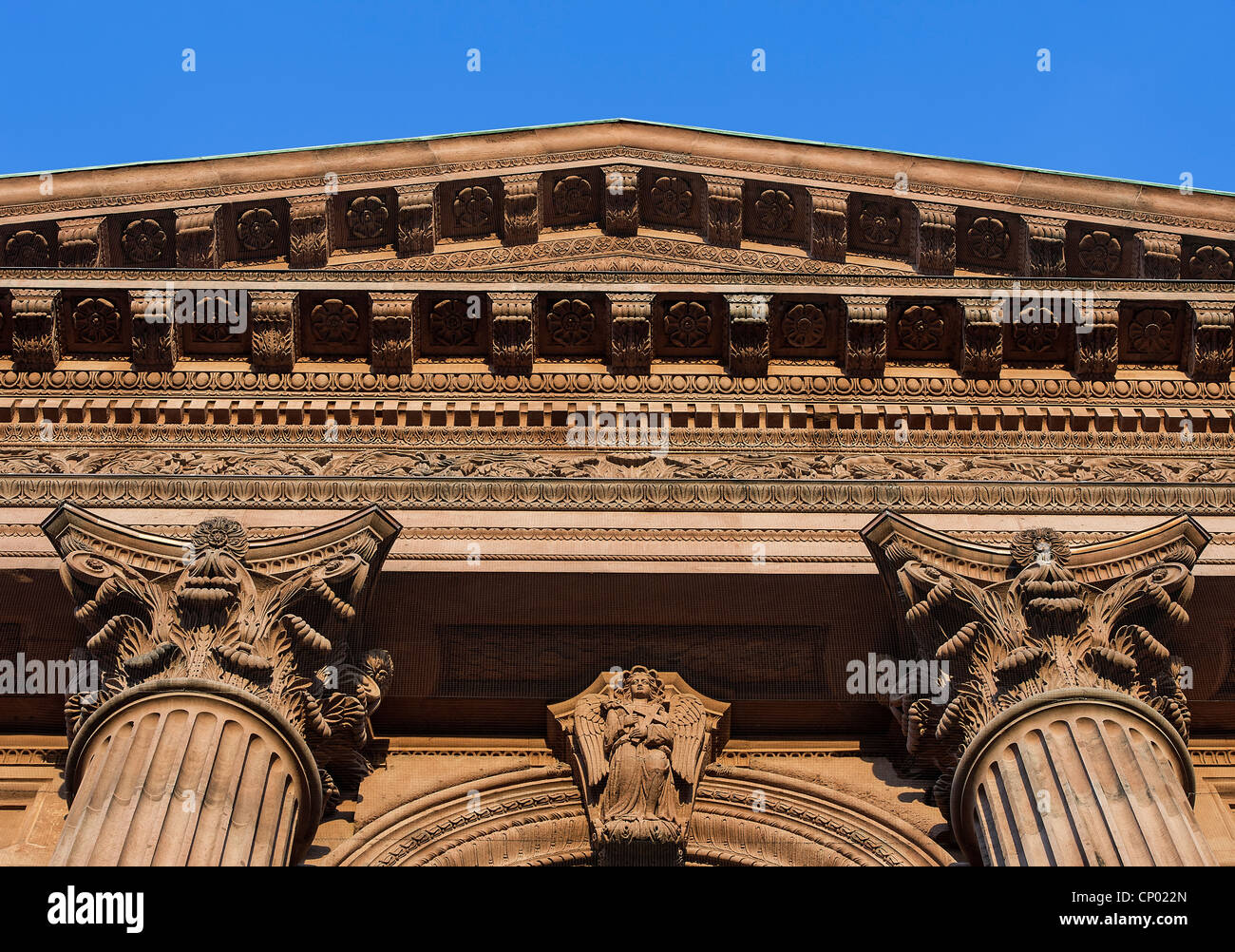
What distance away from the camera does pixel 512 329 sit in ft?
53.2

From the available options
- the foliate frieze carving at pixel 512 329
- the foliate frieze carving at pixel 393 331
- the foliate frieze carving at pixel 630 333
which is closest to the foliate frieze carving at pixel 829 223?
the foliate frieze carving at pixel 630 333

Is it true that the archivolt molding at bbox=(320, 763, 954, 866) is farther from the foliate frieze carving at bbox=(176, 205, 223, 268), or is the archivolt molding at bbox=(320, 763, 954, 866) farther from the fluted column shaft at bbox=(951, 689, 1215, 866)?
the foliate frieze carving at bbox=(176, 205, 223, 268)

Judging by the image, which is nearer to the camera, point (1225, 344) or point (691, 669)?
point (691, 669)

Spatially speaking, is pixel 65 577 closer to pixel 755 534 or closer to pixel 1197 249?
pixel 755 534

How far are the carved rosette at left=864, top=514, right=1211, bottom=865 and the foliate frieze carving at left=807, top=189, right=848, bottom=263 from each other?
623 cm

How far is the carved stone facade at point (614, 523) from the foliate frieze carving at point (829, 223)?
4cm

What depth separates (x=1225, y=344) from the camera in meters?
16.1

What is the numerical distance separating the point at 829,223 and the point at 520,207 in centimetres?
370

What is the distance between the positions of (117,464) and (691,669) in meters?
5.74

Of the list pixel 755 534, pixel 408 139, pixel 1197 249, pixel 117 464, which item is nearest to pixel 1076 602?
pixel 755 534

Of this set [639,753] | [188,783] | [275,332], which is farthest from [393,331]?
[188,783]

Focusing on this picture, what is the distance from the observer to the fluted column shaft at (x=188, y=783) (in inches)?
420
